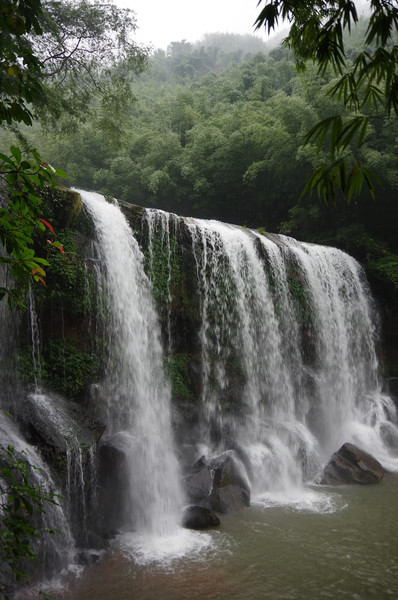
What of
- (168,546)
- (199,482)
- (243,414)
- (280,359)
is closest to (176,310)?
(243,414)

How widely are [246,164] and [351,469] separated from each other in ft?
46.3

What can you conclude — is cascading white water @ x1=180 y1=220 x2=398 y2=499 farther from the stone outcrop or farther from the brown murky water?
the brown murky water

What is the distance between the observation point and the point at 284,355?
11617 mm

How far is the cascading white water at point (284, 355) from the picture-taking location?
31.9 ft

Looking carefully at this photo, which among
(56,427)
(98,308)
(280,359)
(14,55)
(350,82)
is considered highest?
(14,55)

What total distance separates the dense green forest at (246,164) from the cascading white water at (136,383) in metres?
4.02

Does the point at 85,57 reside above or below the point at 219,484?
above

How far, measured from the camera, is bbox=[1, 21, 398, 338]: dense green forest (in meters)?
15.5

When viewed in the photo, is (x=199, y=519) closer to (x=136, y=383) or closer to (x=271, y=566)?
(x=271, y=566)

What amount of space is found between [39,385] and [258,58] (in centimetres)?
3725

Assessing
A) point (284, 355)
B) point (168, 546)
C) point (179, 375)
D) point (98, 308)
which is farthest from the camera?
point (284, 355)

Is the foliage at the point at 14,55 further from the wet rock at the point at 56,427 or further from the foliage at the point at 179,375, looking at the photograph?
the foliage at the point at 179,375

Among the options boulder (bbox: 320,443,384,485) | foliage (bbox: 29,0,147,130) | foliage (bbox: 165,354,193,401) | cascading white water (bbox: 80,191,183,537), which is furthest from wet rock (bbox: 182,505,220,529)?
foliage (bbox: 29,0,147,130)

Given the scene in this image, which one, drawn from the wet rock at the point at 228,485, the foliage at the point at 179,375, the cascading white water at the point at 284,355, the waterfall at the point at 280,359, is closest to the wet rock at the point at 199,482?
the wet rock at the point at 228,485
